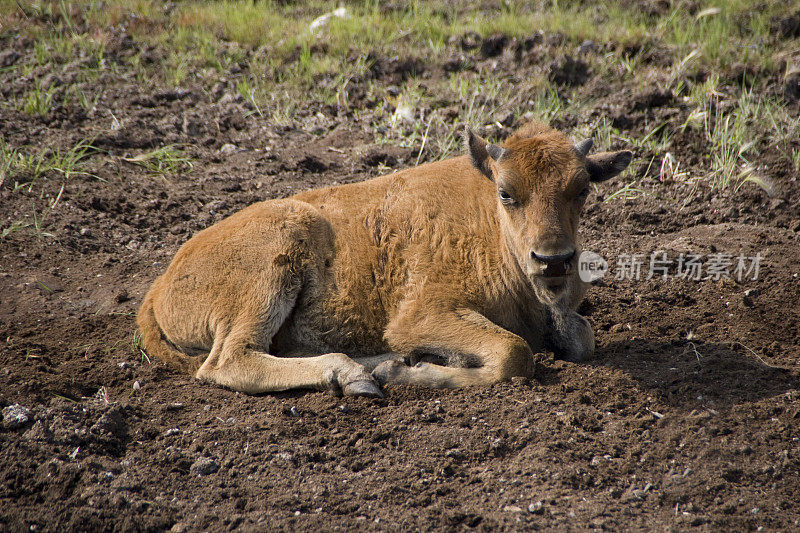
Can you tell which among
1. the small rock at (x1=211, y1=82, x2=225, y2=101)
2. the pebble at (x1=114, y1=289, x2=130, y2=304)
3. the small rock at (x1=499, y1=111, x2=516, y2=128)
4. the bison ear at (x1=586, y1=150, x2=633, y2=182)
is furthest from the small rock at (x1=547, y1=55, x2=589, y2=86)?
the pebble at (x1=114, y1=289, x2=130, y2=304)

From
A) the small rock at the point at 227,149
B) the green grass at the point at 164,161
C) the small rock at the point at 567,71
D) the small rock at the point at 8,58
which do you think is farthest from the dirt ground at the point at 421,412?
the small rock at the point at 8,58

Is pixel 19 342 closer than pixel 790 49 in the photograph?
Yes

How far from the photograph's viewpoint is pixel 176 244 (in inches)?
296

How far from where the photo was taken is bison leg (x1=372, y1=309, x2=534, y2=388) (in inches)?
198

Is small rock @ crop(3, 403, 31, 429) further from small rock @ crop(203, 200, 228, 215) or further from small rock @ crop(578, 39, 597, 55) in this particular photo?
small rock @ crop(578, 39, 597, 55)

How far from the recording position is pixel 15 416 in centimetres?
455

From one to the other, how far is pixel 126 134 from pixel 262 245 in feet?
13.5

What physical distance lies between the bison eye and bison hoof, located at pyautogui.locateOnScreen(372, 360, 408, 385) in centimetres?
137

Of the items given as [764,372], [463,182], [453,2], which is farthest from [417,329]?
[453,2]

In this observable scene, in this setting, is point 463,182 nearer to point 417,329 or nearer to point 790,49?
point 417,329

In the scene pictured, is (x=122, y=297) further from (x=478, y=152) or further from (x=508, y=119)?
(x=508, y=119)

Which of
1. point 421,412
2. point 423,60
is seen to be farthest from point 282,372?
point 423,60

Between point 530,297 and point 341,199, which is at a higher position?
point 341,199

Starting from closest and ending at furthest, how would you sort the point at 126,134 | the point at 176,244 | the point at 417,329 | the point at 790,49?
the point at 417,329, the point at 176,244, the point at 126,134, the point at 790,49
